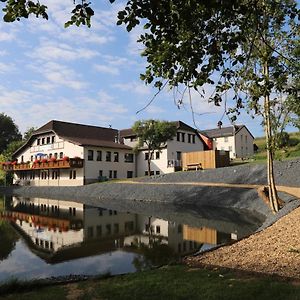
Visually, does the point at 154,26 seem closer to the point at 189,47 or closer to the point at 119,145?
the point at 189,47

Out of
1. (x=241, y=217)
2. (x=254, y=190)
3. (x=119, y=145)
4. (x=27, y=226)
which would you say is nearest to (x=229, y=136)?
(x=119, y=145)

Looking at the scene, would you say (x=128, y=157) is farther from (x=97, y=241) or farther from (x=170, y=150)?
(x=97, y=241)

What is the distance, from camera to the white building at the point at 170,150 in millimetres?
50188

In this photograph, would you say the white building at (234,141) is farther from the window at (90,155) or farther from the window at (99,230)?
the window at (99,230)

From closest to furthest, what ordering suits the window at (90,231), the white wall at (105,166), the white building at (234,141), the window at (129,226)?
1. the window at (90,231)
2. the window at (129,226)
3. the white wall at (105,166)
4. the white building at (234,141)

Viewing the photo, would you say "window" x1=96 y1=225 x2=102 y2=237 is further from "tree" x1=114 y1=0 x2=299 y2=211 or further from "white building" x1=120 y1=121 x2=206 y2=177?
"white building" x1=120 y1=121 x2=206 y2=177

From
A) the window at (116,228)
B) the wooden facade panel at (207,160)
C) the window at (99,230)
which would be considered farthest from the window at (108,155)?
the window at (99,230)

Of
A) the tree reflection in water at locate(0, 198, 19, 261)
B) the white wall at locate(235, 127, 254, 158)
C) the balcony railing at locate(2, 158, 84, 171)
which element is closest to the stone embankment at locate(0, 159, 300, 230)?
the balcony railing at locate(2, 158, 84, 171)

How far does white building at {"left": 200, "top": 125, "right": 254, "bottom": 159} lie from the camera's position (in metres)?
71.5

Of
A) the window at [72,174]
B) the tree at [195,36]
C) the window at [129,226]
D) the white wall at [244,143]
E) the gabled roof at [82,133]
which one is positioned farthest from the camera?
the white wall at [244,143]

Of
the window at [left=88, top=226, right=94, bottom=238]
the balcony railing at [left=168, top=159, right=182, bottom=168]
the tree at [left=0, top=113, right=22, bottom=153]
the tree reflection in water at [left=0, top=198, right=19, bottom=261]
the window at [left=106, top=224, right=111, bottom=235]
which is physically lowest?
the window at [left=88, top=226, right=94, bottom=238]

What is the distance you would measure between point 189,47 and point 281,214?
43.5 ft

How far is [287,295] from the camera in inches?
240

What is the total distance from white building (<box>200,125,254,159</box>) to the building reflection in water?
49.2 m
